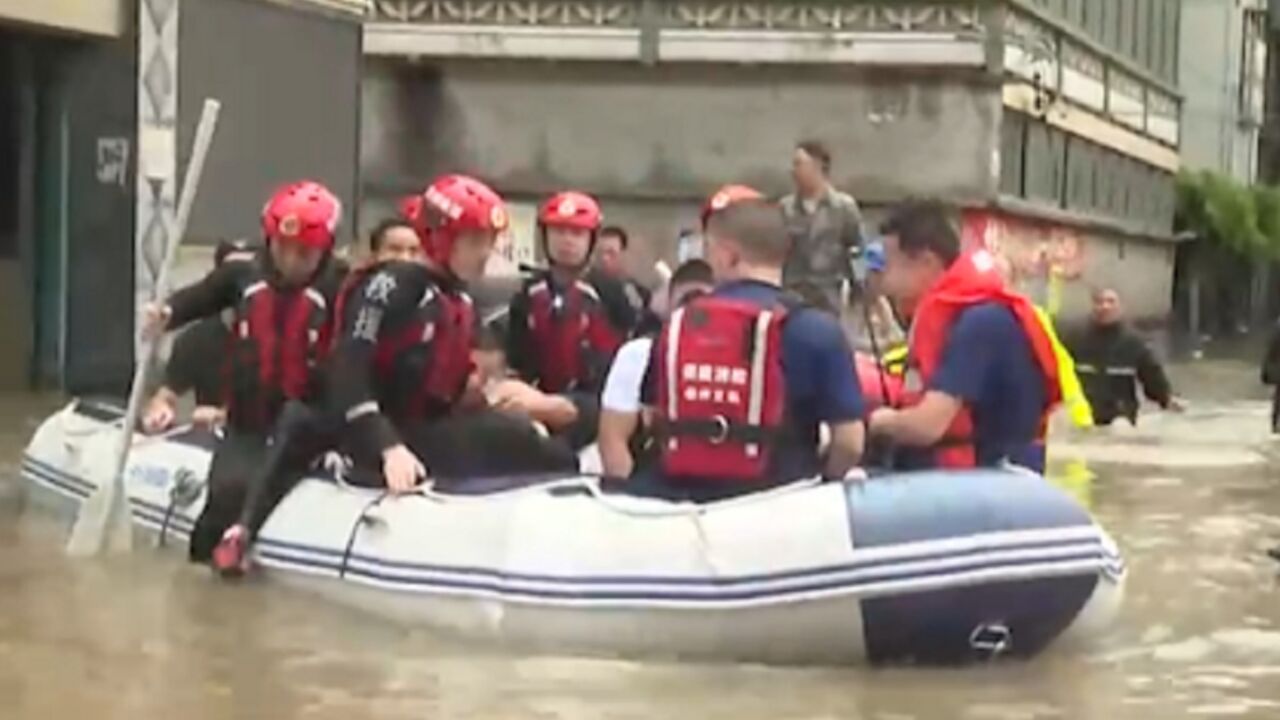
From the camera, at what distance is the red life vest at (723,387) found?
9633mm

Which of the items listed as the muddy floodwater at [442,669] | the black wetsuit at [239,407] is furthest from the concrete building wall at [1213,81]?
the black wetsuit at [239,407]

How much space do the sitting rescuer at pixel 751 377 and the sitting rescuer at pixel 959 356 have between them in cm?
41

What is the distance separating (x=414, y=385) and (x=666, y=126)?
2383 centimetres

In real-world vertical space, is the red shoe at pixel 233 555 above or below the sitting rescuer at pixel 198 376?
below

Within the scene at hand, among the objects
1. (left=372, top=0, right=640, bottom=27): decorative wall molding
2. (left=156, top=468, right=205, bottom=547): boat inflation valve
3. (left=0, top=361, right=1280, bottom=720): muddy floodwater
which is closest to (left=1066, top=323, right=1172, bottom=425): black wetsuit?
(left=0, top=361, right=1280, bottom=720): muddy floodwater

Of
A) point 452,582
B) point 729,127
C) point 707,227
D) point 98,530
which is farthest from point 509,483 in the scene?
point 729,127

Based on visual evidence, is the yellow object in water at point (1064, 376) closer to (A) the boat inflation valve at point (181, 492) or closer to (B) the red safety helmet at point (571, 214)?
(B) the red safety helmet at point (571, 214)

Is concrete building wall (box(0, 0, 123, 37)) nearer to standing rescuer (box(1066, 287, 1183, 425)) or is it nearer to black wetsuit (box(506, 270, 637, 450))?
standing rescuer (box(1066, 287, 1183, 425))

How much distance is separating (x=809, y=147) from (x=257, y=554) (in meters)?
5.22

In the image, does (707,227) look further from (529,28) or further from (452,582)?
(529,28)

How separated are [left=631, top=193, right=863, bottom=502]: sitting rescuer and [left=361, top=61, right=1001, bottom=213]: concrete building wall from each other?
A: 23752 mm

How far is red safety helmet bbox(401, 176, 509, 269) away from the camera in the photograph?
1070cm

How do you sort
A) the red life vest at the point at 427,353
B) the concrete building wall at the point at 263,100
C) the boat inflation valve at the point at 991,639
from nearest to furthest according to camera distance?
the boat inflation valve at the point at 991,639 → the red life vest at the point at 427,353 → the concrete building wall at the point at 263,100

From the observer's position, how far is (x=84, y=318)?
23.2 metres
